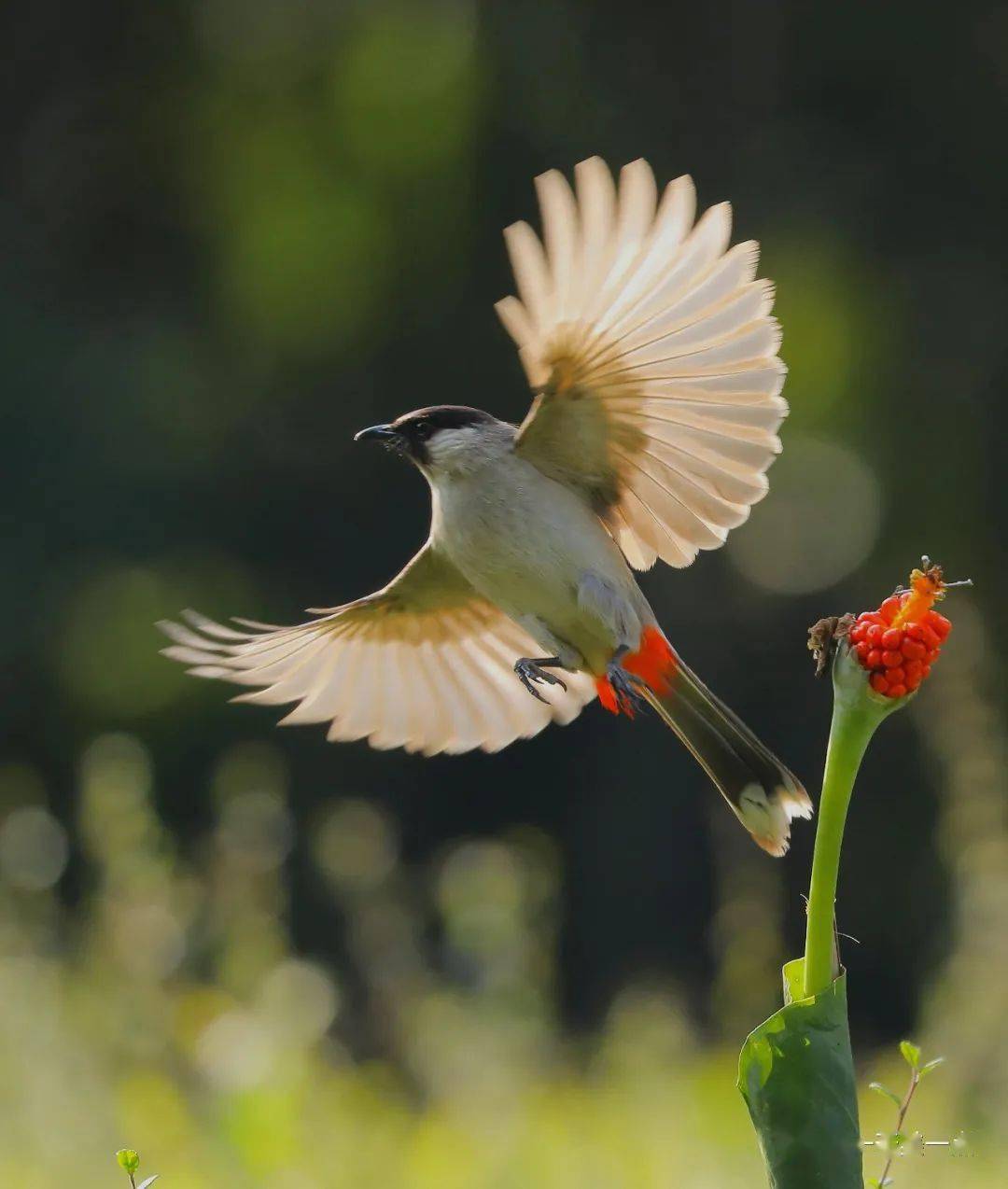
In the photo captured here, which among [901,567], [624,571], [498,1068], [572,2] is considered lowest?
[498,1068]

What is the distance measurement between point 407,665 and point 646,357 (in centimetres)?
80

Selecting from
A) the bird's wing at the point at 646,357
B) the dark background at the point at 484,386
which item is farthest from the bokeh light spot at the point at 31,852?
the dark background at the point at 484,386

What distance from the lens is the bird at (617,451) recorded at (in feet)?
7.42

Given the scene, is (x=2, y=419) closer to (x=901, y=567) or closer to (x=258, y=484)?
(x=258, y=484)

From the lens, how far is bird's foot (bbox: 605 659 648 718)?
2.46m

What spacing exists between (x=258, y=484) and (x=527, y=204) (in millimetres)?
2123

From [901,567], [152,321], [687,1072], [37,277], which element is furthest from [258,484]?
[687,1072]

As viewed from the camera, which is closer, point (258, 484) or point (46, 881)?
point (46, 881)

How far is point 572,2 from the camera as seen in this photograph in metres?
11.3

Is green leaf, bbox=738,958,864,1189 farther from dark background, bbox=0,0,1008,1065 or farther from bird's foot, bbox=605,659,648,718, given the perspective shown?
dark background, bbox=0,0,1008,1065

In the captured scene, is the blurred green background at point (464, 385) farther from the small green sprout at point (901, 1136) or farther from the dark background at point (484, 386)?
the small green sprout at point (901, 1136)

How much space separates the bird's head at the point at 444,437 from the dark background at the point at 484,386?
19.6ft

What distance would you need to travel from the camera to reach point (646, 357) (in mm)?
2477

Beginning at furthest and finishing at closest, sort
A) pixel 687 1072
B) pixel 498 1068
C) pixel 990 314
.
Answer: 1. pixel 990 314
2. pixel 687 1072
3. pixel 498 1068
